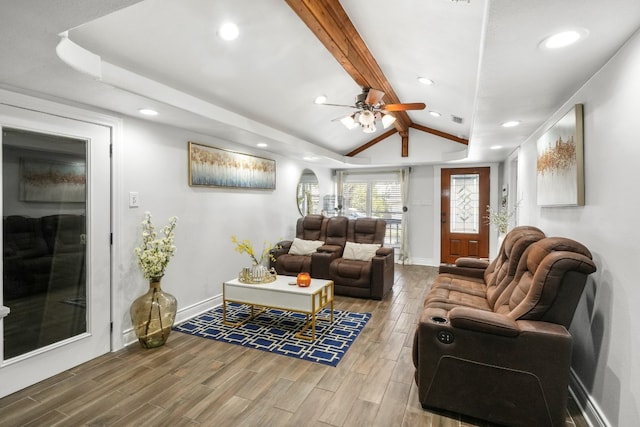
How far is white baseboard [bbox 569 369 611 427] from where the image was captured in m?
1.86

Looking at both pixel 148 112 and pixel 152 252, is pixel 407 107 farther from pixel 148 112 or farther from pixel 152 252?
pixel 152 252

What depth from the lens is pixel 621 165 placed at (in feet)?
5.74

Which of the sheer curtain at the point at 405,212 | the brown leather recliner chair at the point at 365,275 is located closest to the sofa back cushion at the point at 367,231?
the brown leather recliner chair at the point at 365,275

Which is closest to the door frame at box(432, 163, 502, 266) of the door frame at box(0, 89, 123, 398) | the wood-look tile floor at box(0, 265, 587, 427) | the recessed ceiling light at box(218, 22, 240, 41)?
the wood-look tile floor at box(0, 265, 587, 427)

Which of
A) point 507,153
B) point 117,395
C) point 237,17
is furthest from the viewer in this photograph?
point 507,153

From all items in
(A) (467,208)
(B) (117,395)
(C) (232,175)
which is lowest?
(B) (117,395)

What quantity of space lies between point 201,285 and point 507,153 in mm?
4990

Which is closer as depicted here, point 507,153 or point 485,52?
point 485,52

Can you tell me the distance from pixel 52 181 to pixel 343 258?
3540mm

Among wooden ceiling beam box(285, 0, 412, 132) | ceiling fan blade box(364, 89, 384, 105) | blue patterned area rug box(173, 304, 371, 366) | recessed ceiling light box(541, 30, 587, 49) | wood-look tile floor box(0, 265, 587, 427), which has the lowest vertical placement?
wood-look tile floor box(0, 265, 587, 427)

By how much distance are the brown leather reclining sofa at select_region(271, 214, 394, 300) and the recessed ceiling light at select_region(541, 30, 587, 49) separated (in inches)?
125

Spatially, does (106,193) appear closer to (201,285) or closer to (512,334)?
(201,285)

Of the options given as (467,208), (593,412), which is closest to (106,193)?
(593,412)

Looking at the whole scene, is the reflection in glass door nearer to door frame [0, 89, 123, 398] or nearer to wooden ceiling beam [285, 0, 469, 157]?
door frame [0, 89, 123, 398]
